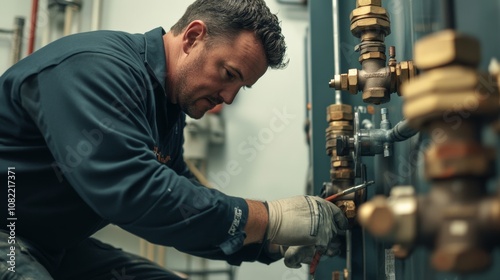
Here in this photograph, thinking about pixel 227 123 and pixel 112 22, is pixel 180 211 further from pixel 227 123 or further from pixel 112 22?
pixel 112 22

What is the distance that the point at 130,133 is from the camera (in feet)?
2.32

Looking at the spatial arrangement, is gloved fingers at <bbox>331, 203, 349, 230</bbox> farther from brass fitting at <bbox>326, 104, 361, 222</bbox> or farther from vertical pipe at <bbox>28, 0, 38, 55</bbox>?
vertical pipe at <bbox>28, 0, 38, 55</bbox>

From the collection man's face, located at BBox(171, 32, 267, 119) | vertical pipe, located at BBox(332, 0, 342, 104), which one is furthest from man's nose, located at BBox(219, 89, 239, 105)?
vertical pipe, located at BBox(332, 0, 342, 104)

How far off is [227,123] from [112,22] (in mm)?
527

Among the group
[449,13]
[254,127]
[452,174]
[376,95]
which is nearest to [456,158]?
[452,174]

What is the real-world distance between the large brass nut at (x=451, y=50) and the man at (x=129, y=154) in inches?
17.4

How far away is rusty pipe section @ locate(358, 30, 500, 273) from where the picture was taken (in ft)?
1.03

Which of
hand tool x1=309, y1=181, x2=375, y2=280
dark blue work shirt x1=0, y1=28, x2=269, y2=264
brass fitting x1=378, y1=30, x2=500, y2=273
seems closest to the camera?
brass fitting x1=378, y1=30, x2=500, y2=273

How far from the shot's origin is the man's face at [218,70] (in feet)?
3.04

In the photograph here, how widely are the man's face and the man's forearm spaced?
0.27 meters

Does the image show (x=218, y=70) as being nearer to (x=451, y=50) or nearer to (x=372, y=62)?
(x=372, y=62)

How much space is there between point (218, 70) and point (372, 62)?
0.31 m

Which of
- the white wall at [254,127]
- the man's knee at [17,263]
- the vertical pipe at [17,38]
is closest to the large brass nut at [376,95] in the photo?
the man's knee at [17,263]

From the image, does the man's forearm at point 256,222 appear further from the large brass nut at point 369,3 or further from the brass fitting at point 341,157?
the large brass nut at point 369,3
